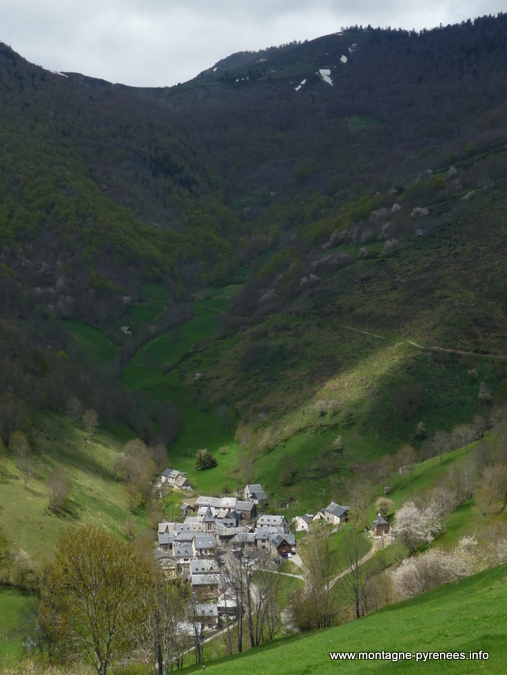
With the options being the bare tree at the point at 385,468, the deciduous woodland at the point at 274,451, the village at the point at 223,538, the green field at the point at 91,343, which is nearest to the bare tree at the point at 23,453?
the deciduous woodland at the point at 274,451

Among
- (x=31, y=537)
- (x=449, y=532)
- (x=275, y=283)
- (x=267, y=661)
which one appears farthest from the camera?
(x=275, y=283)

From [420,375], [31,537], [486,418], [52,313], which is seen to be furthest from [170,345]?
[31,537]

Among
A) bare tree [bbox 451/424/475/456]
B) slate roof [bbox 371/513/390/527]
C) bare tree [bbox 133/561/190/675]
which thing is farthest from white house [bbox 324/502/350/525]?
bare tree [bbox 133/561/190/675]

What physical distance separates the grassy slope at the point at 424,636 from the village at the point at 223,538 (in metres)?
19.3

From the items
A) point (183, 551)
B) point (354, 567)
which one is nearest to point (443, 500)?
point (354, 567)

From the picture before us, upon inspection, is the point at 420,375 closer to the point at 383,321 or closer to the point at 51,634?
the point at 383,321

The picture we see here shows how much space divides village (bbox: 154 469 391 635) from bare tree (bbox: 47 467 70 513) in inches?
410

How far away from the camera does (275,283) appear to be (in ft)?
559

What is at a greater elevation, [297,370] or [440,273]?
[440,273]

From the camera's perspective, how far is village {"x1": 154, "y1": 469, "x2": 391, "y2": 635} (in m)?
56.1

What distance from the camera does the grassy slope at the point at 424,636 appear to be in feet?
73.6

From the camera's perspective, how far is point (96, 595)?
111 feet

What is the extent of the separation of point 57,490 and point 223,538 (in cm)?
2066

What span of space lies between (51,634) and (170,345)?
12251 centimetres
